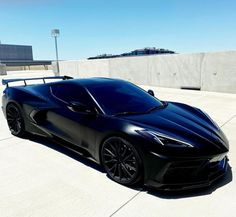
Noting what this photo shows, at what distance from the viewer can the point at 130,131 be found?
3115mm

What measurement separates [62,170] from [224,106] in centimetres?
623

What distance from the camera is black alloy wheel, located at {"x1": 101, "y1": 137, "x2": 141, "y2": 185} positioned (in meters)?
3.11

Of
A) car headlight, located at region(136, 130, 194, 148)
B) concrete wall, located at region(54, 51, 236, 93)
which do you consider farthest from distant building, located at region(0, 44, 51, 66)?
car headlight, located at region(136, 130, 194, 148)

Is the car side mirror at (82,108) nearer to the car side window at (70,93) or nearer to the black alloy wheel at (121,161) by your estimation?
the car side window at (70,93)

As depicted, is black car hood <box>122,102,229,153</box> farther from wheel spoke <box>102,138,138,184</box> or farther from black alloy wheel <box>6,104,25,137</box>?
black alloy wheel <box>6,104,25,137</box>

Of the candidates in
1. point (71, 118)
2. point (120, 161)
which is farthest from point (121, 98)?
point (120, 161)

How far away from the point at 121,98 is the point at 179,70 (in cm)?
978

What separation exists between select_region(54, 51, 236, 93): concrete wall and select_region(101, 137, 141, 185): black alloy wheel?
9.57 meters

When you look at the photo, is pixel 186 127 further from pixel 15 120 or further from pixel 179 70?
pixel 179 70

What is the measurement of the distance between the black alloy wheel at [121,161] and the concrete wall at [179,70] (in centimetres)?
957

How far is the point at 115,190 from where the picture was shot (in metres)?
3.21

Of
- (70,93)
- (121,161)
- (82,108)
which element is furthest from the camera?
(70,93)

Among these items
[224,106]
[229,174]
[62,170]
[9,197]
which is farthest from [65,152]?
[224,106]

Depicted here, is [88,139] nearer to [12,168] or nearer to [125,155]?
[125,155]
